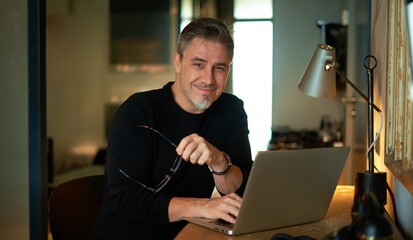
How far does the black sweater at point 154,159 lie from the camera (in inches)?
68.8

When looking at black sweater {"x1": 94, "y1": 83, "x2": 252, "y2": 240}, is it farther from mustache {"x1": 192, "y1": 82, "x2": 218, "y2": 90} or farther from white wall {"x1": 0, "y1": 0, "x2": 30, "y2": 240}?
white wall {"x1": 0, "y1": 0, "x2": 30, "y2": 240}

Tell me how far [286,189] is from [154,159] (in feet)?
2.02

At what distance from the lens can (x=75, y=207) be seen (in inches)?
77.9

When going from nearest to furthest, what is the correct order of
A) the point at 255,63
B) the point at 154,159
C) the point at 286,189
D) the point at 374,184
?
the point at 286,189, the point at 374,184, the point at 154,159, the point at 255,63

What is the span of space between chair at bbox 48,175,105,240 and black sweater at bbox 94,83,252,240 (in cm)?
10

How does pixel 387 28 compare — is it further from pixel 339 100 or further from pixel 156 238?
pixel 339 100

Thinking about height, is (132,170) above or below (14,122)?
below

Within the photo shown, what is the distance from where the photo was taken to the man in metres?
1.76

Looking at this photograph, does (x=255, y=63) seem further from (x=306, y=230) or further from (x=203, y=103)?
(x=306, y=230)

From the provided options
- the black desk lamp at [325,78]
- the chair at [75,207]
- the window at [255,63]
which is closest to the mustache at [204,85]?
the black desk lamp at [325,78]

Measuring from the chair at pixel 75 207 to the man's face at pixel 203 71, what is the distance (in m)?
0.46

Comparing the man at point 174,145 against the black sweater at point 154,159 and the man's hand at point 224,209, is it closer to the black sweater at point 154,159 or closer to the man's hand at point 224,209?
the black sweater at point 154,159

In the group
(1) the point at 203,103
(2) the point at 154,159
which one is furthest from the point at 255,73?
(2) the point at 154,159

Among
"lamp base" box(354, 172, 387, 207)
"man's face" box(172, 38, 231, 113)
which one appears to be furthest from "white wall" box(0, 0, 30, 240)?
"lamp base" box(354, 172, 387, 207)
